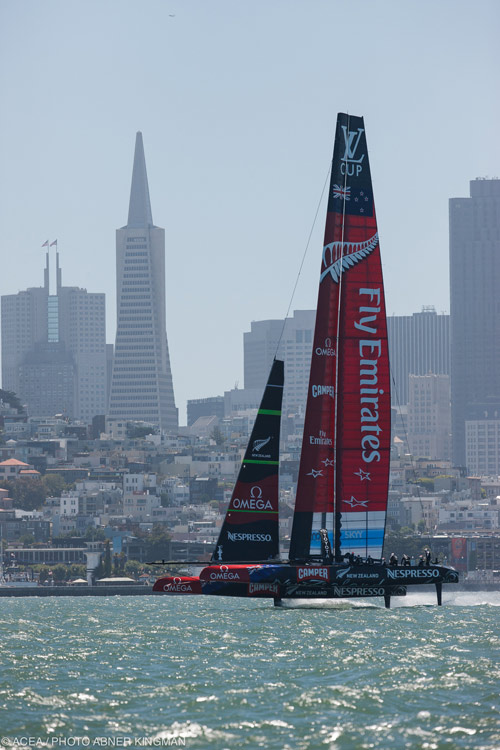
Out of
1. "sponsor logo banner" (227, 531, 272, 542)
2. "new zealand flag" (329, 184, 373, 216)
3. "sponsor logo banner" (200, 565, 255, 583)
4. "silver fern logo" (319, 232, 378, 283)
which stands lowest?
"sponsor logo banner" (200, 565, 255, 583)

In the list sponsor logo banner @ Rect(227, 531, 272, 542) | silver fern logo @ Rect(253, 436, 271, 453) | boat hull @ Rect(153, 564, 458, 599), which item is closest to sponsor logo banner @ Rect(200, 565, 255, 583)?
boat hull @ Rect(153, 564, 458, 599)

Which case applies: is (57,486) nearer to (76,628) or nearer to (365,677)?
(76,628)

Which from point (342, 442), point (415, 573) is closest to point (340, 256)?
point (342, 442)

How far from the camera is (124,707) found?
84.6ft

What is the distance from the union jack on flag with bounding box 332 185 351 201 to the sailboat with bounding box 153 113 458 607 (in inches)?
1.0

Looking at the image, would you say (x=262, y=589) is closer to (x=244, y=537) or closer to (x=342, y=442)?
(x=244, y=537)

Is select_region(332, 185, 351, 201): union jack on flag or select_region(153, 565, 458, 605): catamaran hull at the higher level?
select_region(332, 185, 351, 201): union jack on flag

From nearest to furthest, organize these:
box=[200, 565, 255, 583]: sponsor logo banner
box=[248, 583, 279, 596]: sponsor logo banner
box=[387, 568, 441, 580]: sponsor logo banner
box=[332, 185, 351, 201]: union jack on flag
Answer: box=[200, 565, 255, 583]: sponsor logo banner < box=[248, 583, 279, 596]: sponsor logo banner < box=[387, 568, 441, 580]: sponsor logo banner < box=[332, 185, 351, 201]: union jack on flag

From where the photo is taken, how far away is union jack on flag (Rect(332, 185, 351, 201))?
152ft

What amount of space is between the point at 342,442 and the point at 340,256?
489 centimetres

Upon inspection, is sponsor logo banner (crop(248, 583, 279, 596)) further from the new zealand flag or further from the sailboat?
the new zealand flag

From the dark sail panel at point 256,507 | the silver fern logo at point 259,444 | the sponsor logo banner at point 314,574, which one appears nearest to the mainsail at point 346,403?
the dark sail panel at point 256,507

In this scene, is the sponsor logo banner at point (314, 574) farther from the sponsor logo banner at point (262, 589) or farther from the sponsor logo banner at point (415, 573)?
the sponsor logo banner at point (415, 573)

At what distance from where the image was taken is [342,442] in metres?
45.6
